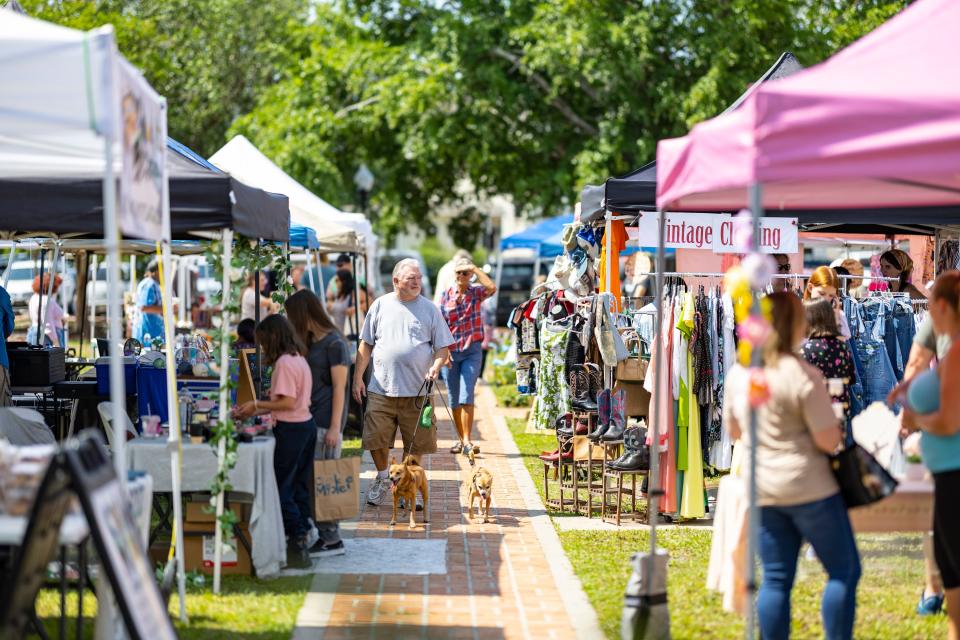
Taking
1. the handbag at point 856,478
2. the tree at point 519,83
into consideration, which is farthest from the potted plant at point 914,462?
the tree at point 519,83

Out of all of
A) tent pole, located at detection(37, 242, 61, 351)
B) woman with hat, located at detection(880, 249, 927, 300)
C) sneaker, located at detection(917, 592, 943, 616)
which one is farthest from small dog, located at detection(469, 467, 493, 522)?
tent pole, located at detection(37, 242, 61, 351)

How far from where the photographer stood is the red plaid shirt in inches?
443

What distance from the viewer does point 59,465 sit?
14.0 feet

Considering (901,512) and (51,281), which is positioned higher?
(51,281)

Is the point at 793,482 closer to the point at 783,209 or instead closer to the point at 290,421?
the point at 290,421

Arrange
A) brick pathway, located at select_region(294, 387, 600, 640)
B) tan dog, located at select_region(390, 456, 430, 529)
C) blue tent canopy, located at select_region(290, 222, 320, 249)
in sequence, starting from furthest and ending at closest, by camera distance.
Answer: blue tent canopy, located at select_region(290, 222, 320, 249) < tan dog, located at select_region(390, 456, 430, 529) < brick pathway, located at select_region(294, 387, 600, 640)

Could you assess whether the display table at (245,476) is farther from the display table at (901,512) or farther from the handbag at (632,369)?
the display table at (901,512)

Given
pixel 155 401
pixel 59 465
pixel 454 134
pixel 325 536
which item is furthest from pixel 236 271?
pixel 454 134

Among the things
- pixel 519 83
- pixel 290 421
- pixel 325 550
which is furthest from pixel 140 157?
pixel 519 83

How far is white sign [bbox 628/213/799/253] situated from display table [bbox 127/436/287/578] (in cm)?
337

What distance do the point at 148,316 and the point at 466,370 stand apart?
6.42m

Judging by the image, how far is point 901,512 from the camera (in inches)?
210

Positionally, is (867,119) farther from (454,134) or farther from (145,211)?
(454,134)

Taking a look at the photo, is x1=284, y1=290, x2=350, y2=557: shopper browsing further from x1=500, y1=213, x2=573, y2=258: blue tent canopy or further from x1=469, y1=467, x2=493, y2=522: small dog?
→ x1=500, y1=213, x2=573, y2=258: blue tent canopy
